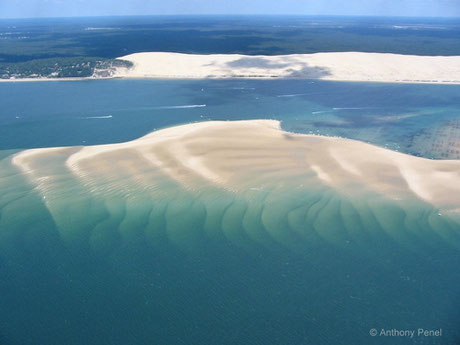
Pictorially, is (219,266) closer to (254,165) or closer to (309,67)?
(254,165)

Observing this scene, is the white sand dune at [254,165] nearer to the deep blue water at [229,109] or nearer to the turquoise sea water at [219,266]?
the turquoise sea water at [219,266]

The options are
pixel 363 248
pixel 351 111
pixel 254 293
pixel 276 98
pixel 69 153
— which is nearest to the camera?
pixel 254 293

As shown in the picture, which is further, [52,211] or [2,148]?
[2,148]

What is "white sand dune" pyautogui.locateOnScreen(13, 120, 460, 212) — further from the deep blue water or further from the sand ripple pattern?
the deep blue water

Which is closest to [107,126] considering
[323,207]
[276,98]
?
[276,98]

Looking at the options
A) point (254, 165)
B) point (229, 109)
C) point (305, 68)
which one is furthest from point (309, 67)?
point (254, 165)

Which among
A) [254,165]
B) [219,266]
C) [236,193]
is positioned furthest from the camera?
[254,165]

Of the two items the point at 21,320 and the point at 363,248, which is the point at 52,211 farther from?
the point at 363,248

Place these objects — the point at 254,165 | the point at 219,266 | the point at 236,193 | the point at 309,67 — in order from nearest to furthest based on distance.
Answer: the point at 219,266 → the point at 236,193 → the point at 254,165 → the point at 309,67
